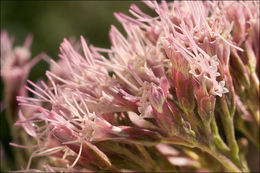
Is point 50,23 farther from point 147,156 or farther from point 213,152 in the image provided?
point 213,152

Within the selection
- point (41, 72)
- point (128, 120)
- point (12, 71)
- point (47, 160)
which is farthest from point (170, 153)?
point (41, 72)

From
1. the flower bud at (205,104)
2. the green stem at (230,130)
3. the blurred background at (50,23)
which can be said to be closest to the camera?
the flower bud at (205,104)

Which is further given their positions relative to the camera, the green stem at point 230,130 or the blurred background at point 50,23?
the blurred background at point 50,23

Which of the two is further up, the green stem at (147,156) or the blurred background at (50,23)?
the blurred background at (50,23)

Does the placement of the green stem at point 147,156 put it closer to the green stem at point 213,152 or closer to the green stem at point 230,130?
the green stem at point 213,152

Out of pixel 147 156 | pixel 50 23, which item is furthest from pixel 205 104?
pixel 50 23

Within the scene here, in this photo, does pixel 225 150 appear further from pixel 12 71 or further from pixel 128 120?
pixel 12 71

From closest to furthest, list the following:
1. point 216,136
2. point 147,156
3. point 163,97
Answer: point 163,97
point 216,136
point 147,156

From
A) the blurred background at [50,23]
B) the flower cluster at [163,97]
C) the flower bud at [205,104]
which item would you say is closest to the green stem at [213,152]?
the flower cluster at [163,97]
